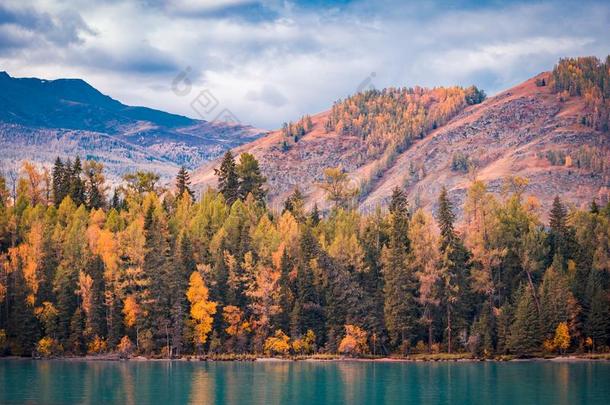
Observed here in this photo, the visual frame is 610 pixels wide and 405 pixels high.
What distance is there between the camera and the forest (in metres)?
125

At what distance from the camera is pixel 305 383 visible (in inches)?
3590

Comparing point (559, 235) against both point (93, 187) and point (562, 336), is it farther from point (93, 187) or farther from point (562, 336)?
point (93, 187)

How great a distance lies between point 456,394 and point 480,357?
142 ft

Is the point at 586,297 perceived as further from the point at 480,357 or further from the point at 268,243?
the point at 268,243

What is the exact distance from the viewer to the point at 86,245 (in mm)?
137750

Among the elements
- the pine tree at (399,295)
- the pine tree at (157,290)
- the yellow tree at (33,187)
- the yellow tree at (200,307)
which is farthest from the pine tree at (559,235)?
the yellow tree at (33,187)

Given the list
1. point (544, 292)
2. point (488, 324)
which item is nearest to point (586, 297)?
point (544, 292)

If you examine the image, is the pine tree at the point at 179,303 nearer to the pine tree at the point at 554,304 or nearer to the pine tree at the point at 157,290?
the pine tree at the point at 157,290

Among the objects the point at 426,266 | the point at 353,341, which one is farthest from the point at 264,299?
the point at 426,266

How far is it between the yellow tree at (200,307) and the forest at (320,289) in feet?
0.70

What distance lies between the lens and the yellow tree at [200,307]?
129 meters

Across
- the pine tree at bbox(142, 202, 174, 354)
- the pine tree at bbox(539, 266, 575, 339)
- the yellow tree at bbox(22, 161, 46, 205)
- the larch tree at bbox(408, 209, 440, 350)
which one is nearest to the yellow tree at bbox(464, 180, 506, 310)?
the larch tree at bbox(408, 209, 440, 350)

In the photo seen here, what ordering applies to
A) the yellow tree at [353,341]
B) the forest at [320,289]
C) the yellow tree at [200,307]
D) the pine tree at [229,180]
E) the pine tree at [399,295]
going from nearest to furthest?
the forest at [320,289]
the yellow tree at [353,341]
the pine tree at [399,295]
the yellow tree at [200,307]
the pine tree at [229,180]

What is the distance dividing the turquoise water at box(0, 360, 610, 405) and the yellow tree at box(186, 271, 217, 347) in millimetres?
10517
